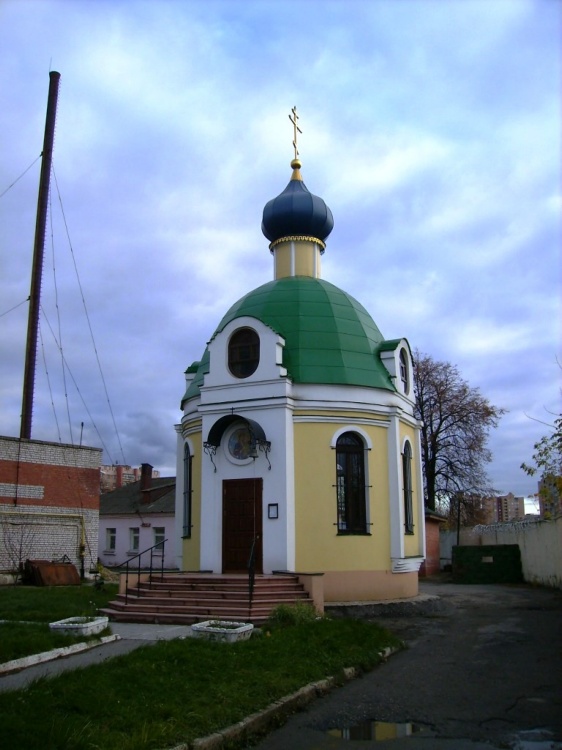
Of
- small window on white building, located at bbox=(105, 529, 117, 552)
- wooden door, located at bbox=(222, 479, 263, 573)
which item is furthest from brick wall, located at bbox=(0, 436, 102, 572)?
small window on white building, located at bbox=(105, 529, 117, 552)

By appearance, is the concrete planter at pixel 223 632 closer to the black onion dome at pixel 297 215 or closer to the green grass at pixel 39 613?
the green grass at pixel 39 613

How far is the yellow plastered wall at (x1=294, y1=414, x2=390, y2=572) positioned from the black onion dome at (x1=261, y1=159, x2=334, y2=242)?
5910 millimetres

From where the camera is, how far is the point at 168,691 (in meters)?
6.60

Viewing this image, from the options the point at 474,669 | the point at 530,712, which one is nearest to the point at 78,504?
the point at 474,669

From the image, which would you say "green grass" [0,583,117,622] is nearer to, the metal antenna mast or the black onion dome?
the metal antenna mast

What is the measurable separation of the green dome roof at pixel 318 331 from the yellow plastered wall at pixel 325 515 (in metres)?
1.13

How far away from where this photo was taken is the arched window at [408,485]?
1598cm

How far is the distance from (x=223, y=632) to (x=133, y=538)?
88.6 feet

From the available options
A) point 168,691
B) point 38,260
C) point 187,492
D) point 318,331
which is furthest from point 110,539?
point 168,691

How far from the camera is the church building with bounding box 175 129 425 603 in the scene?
14.2 meters

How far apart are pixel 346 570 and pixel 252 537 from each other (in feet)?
6.46

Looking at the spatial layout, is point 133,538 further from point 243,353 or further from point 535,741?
point 535,741

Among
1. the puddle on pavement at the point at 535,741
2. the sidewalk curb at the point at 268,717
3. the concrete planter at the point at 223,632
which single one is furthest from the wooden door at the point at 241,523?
the puddle on pavement at the point at 535,741

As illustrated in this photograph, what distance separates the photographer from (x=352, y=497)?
14.7 meters
